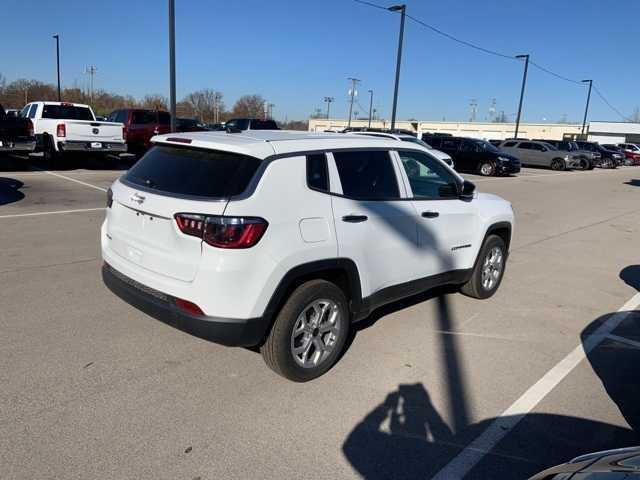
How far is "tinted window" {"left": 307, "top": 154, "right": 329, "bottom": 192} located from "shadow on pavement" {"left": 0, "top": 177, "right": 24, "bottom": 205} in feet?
29.0

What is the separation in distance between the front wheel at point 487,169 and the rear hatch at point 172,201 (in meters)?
22.7

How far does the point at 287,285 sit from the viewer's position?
3445 mm

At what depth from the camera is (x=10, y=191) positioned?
458 inches

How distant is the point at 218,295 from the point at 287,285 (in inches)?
18.3

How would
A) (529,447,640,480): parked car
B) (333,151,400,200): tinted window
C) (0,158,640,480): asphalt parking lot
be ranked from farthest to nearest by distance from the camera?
(333,151,400,200): tinted window < (0,158,640,480): asphalt parking lot < (529,447,640,480): parked car

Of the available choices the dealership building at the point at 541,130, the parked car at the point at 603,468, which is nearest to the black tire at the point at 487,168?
the parked car at the point at 603,468

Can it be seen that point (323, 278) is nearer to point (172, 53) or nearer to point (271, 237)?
point (271, 237)

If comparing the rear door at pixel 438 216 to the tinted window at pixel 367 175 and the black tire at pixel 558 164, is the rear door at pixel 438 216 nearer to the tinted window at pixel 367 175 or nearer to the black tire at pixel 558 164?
the tinted window at pixel 367 175

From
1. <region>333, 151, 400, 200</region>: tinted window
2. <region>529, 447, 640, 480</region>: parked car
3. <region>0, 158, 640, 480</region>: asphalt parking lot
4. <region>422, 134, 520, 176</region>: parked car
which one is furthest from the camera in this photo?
<region>422, 134, 520, 176</region>: parked car

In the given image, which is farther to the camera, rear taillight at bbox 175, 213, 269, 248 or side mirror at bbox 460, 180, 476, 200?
side mirror at bbox 460, 180, 476, 200

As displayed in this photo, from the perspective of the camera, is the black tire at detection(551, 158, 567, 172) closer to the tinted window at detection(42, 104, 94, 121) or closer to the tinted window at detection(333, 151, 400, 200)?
the tinted window at detection(42, 104, 94, 121)

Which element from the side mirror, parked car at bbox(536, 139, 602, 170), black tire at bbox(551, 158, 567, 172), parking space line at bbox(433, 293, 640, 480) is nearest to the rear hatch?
parking space line at bbox(433, 293, 640, 480)

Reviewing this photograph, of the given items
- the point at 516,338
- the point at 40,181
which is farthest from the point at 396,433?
the point at 40,181

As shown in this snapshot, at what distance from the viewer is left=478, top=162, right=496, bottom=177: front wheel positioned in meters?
24.6
